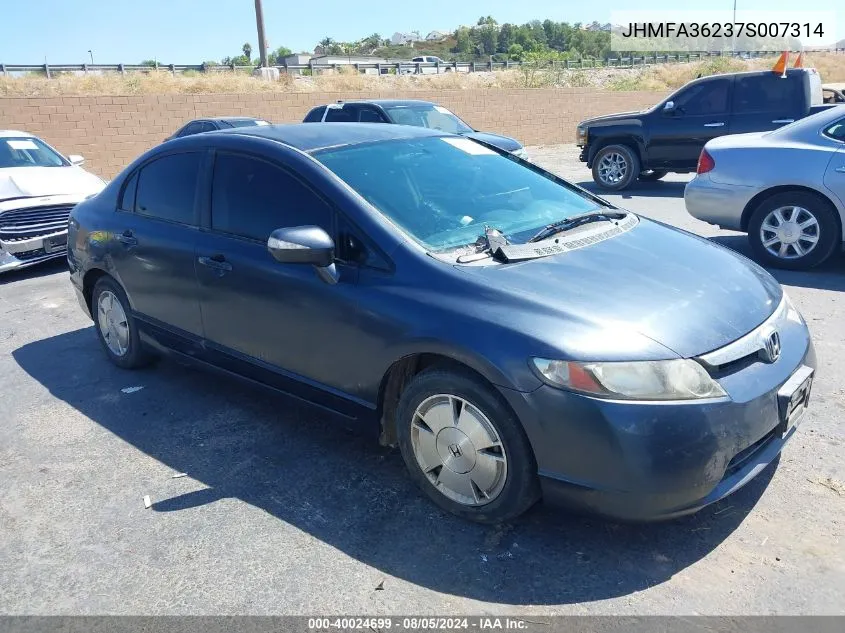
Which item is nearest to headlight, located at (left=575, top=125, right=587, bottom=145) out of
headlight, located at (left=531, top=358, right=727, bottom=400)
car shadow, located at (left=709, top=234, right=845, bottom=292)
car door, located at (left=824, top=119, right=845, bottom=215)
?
car shadow, located at (left=709, top=234, right=845, bottom=292)

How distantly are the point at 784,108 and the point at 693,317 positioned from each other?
34.0 ft

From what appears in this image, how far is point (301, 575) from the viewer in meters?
2.83

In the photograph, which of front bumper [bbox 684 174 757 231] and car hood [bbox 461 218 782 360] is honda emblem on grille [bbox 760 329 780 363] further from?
front bumper [bbox 684 174 757 231]

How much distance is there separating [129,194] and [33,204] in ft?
13.0

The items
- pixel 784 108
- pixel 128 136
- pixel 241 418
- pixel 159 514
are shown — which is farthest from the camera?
pixel 128 136

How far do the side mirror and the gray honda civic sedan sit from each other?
0.01 meters

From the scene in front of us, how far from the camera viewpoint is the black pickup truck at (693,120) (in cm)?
1152

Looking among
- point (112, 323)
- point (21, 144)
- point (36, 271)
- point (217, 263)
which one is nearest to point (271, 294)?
point (217, 263)

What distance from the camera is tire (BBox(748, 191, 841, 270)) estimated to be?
6508 mm

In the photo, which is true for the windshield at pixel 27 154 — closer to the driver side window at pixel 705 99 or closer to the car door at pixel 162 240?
the car door at pixel 162 240

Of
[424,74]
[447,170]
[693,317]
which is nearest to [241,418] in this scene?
[447,170]

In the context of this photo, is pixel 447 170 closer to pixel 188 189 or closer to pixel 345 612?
pixel 188 189

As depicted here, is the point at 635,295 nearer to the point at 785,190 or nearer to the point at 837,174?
the point at 837,174

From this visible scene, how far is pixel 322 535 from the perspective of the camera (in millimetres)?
3082
